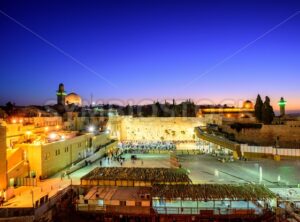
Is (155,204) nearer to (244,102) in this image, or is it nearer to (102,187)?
(102,187)

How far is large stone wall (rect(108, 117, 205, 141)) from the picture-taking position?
4016 centimetres

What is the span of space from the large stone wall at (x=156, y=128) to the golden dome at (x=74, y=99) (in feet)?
31.8

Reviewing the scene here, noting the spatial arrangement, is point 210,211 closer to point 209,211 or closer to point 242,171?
point 209,211

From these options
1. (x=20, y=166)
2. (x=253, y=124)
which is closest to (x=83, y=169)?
(x=20, y=166)

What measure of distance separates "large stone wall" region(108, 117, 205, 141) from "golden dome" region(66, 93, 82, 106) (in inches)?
381

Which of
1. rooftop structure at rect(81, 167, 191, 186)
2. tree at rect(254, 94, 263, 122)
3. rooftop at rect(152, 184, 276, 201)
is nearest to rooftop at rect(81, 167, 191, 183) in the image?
rooftop structure at rect(81, 167, 191, 186)

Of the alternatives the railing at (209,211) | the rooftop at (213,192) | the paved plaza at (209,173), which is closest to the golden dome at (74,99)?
the paved plaza at (209,173)

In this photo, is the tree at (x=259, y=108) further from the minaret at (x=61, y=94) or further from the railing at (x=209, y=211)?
the minaret at (x=61, y=94)

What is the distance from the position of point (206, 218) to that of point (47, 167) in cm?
978

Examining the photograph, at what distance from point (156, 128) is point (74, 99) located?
1468 centimetres

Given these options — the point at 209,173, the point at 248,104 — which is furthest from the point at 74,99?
the point at 209,173

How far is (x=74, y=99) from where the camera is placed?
46.1 metres

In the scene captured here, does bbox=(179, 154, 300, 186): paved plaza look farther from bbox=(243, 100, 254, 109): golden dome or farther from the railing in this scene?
bbox=(243, 100, 254, 109): golden dome

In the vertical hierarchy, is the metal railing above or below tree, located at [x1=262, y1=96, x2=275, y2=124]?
below
